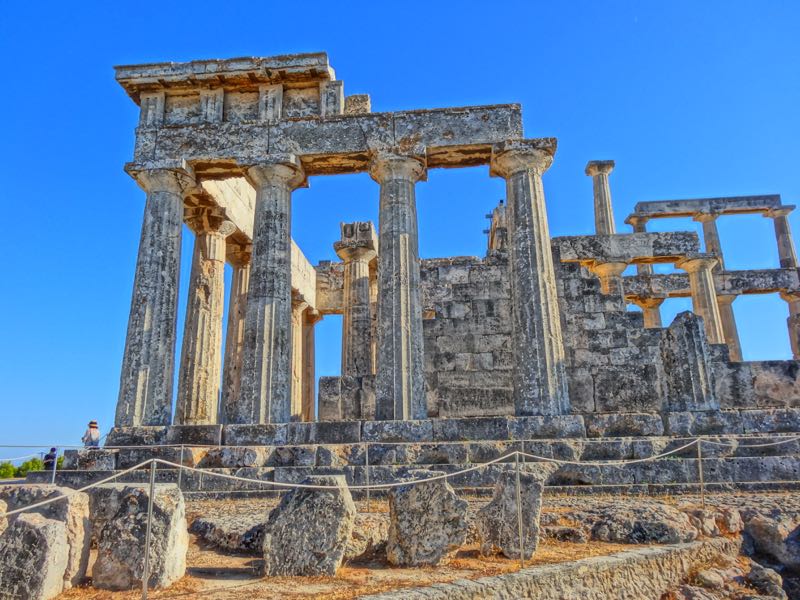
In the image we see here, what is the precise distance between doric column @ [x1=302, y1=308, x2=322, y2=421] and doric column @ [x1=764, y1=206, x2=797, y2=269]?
2402 centimetres

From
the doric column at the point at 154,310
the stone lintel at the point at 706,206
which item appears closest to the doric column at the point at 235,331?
the doric column at the point at 154,310

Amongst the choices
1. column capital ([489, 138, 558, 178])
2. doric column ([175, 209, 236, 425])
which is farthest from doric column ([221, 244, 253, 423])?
column capital ([489, 138, 558, 178])

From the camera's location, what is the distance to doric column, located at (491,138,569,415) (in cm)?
1341

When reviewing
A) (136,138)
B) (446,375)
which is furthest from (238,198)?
(446,375)

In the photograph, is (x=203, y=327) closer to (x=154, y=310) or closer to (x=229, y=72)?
(x=154, y=310)

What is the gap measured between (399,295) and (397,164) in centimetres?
330

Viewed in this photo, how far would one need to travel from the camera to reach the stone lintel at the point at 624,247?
Result: 22250 mm

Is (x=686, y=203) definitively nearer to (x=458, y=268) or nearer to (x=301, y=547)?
(x=458, y=268)

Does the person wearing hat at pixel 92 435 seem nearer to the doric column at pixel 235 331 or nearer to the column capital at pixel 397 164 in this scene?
the doric column at pixel 235 331

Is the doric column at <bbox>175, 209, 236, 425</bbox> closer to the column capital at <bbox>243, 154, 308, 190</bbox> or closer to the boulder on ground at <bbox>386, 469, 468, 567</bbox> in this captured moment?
the column capital at <bbox>243, 154, 308, 190</bbox>

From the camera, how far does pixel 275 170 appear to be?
1552cm

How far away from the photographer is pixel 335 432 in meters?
12.7

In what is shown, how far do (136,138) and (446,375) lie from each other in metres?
10.3

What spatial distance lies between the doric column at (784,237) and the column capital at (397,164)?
1006 inches
